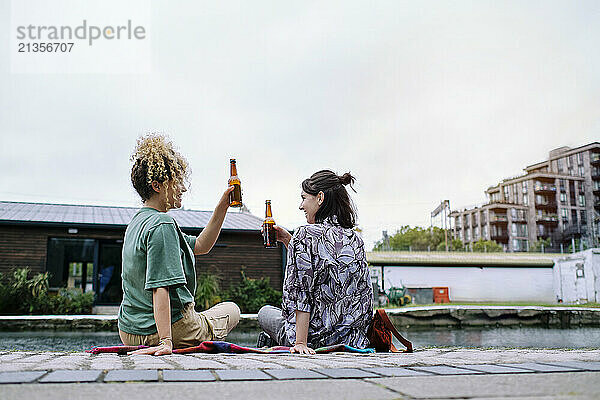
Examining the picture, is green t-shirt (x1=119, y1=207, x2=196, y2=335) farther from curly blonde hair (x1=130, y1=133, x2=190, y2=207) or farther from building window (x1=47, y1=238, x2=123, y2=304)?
building window (x1=47, y1=238, x2=123, y2=304)

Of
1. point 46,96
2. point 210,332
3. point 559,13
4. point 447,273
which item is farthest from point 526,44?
point 210,332

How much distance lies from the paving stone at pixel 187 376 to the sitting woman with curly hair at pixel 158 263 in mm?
820

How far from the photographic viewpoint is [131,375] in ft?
5.15

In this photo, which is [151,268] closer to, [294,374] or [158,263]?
[158,263]

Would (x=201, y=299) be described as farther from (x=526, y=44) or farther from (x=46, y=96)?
(x=526, y=44)

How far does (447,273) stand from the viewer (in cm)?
2252

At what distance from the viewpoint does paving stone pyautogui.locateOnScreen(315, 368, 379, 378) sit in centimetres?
165

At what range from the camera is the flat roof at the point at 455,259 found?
73.4 feet

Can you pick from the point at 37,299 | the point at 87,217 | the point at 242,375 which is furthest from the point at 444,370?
the point at 87,217

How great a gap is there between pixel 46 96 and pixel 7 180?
53.9 feet

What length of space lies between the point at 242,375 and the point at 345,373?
34 centimetres

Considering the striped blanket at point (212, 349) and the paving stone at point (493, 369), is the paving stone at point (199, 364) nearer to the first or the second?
the striped blanket at point (212, 349)

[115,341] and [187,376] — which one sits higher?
[187,376]

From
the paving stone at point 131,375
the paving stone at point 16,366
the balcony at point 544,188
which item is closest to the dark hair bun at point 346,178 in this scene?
the paving stone at point 131,375
